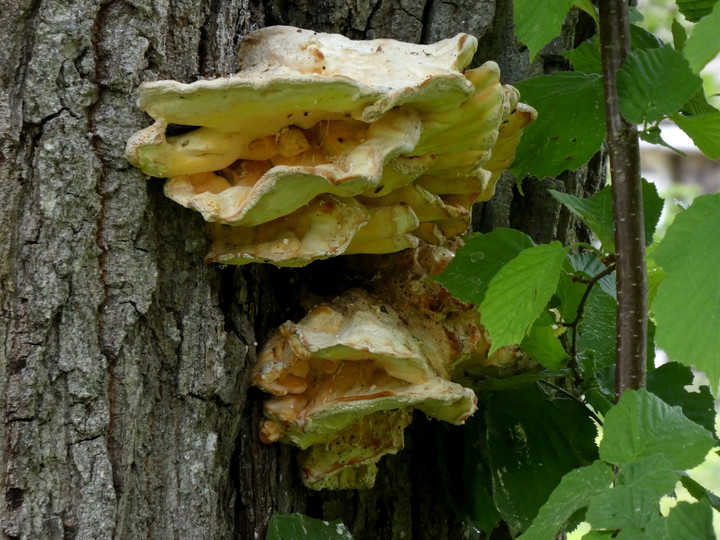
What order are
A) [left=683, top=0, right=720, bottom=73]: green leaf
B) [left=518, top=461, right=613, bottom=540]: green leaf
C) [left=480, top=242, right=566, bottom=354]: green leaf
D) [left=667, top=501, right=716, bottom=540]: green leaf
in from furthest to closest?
[left=480, top=242, right=566, bottom=354]: green leaf → [left=518, top=461, right=613, bottom=540]: green leaf → [left=667, top=501, right=716, bottom=540]: green leaf → [left=683, top=0, right=720, bottom=73]: green leaf

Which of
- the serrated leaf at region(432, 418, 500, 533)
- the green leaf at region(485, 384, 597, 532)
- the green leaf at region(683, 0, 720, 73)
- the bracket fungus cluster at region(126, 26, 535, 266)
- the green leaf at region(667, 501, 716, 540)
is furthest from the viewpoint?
the serrated leaf at region(432, 418, 500, 533)

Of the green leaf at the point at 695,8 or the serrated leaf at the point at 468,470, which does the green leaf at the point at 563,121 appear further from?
the serrated leaf at the point at 468,470

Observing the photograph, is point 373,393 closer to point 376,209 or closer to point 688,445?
point 376,209

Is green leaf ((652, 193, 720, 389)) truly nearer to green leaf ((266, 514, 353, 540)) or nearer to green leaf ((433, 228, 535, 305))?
green leaf ((433, 228, 535, 305))

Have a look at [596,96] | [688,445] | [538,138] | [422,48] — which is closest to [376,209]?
[422,48]

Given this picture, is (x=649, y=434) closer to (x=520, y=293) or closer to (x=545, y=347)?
(x=520, y=293)

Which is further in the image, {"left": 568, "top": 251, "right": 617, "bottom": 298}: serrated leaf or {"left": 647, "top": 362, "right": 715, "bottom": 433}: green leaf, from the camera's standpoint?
{"left": 568, "top": 251, "right": 617, "bottom": 298}: serrated leaf

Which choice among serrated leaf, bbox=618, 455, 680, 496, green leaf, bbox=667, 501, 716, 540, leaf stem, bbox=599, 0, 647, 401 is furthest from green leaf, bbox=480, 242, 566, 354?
green leaf, bbox=667, 501, 716, 540
